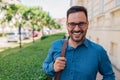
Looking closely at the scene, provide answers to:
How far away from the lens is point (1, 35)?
5881 cm

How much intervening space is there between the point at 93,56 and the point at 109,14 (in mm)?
9824

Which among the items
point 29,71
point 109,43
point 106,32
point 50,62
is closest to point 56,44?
point 50,62

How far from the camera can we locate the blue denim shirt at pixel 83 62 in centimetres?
258

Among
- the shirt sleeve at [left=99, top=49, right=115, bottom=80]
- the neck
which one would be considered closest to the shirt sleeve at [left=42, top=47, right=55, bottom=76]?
the neck

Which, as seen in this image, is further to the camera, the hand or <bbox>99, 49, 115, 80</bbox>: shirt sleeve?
<bbox>99, 49, 115, 80</bbox>: shirt sleeve

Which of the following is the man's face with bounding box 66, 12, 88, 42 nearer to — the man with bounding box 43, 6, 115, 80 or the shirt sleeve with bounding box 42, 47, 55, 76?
the man with bounding box 43, 6, 115, 80

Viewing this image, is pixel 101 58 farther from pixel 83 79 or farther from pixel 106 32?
pixel 106 32

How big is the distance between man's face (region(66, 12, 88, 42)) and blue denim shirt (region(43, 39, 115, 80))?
9cm

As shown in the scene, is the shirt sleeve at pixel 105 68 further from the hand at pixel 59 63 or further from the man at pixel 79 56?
the hand at pixel 59 63

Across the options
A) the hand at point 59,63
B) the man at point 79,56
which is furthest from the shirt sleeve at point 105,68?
the hand at point 59,63

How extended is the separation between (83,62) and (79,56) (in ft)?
0.21

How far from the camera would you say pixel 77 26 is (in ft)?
8.48

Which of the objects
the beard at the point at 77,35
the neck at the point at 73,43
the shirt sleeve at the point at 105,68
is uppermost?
the beard at the point at 77,35

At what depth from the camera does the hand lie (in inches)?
98.0
